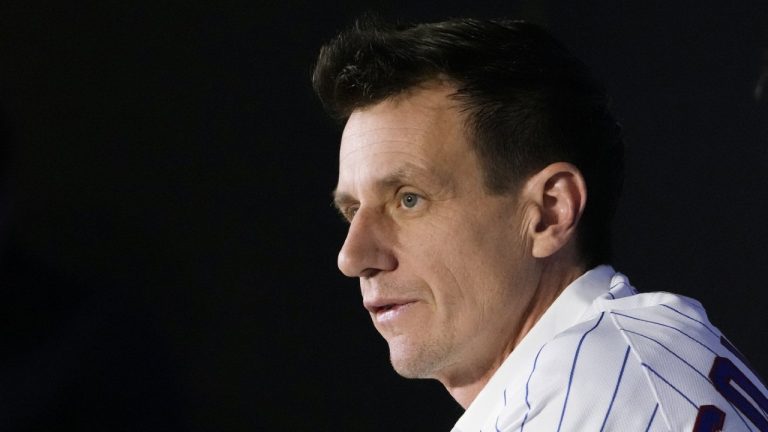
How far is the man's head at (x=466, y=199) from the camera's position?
1089mm

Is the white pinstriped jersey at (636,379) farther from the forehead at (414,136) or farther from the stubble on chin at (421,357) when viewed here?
the forehead at (414,136)

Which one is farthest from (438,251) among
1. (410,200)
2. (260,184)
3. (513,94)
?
(260,184)

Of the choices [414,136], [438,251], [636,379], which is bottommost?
[636,379]

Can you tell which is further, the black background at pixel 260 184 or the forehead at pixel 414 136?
the black background at pixel 260 184

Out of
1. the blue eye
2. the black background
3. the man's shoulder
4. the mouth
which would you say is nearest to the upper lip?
the mouth

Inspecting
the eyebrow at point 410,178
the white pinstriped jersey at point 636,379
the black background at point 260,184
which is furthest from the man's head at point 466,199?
the black background at point 260,184

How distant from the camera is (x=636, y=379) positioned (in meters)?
0.85

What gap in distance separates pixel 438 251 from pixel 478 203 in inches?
2.7

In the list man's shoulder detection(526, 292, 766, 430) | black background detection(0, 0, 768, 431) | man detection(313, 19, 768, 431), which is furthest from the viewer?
black background detection(0, 0, 768, 431)

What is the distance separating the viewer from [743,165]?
1.90m

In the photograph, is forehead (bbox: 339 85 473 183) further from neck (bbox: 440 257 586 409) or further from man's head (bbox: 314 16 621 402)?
neck (bbox: 440 257 586 409)

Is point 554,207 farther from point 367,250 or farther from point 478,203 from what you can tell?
point 367,250

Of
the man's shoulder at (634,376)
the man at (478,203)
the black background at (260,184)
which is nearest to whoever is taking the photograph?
the man's shoulder at (634,376)

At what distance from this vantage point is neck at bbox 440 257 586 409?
111 centimetres
